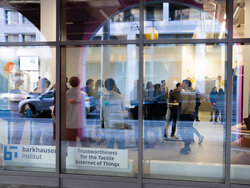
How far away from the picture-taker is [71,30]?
506cm

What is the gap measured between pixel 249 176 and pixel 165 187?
1310mm

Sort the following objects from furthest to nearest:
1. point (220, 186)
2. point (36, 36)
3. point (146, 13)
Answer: point (36, 36), point (146, 13), point (220, 186)

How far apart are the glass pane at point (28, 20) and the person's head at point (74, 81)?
0.82m

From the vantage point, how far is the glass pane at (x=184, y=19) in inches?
184

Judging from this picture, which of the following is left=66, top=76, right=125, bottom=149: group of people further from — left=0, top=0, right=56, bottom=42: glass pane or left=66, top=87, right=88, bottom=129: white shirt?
left=0, top=0, right=56, bottom=42: glass pane

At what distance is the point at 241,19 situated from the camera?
15.9ft

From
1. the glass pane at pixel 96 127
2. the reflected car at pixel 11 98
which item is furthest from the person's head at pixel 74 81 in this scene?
the reflected car at pixel 11 98

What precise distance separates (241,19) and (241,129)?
2.23 m

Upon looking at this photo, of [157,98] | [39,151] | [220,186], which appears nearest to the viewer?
[220,186]

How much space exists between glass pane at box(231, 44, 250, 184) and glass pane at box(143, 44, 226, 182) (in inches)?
8.3

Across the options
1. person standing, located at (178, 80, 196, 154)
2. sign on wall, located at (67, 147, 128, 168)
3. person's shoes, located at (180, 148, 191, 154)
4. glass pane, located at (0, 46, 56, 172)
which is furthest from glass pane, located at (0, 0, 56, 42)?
person standing, located at (178, 80, 196, 154)

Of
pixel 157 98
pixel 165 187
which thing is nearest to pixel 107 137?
pixel 165 187

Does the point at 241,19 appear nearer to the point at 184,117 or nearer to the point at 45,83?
the point at 45,83

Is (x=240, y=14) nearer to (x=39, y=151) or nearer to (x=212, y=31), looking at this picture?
(x=212, y=31)
